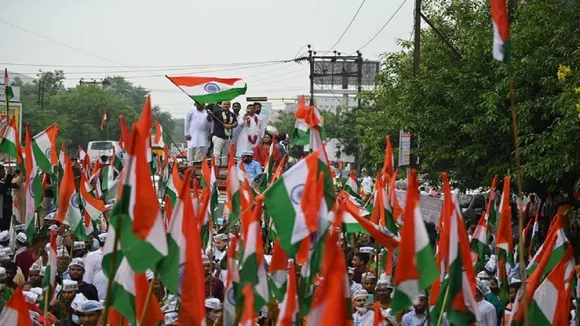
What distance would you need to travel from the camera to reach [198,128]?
21141mm

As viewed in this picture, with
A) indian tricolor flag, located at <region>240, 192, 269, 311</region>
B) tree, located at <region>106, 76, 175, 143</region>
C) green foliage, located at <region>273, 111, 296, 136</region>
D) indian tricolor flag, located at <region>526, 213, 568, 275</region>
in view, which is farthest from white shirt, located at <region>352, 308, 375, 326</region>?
tree, located at <region>106, 76, 175, 143</region>

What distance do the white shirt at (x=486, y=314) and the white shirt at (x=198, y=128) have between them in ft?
35.3

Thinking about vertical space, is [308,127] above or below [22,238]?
above

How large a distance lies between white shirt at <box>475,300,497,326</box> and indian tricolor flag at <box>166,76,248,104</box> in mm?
4585

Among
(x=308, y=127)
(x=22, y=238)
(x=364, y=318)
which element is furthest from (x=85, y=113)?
(x=364, y=318)

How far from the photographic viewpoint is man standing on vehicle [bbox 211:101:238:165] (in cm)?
2070

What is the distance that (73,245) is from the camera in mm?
13883

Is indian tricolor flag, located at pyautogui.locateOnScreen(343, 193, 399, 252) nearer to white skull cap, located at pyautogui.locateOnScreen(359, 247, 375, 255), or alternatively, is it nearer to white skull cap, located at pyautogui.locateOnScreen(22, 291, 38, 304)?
white skull cap, located at pyautogui.locateOnScreen(22, 291, 38, 304)

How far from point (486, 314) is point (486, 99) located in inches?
292

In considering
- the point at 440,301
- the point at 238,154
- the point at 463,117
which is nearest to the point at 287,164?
the point at 238,154

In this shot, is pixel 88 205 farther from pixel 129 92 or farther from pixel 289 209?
pixel 129 92

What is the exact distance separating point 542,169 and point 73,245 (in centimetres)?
618

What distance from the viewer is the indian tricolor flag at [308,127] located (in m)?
10.6

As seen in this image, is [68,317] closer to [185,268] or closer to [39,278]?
[39,278]
